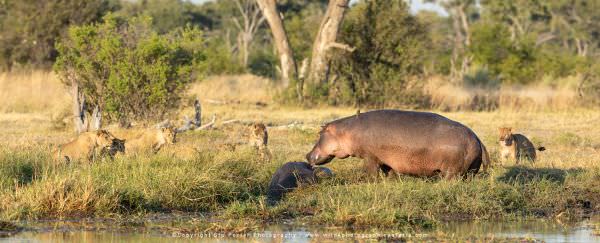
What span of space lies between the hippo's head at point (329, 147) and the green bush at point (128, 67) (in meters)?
5.41

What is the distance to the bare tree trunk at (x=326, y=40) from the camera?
63.8 ft

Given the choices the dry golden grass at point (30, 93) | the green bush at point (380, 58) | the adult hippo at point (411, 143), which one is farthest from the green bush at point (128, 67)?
the green bush at point (380, 58)

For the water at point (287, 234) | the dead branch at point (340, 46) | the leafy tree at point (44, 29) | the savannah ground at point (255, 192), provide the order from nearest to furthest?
the water at point (287, 234) → the savannah ground at point (255, 192) → the dead branch at point (340, 46) → the leafy tree at point (44, 29)

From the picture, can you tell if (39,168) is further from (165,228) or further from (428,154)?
(428,154)

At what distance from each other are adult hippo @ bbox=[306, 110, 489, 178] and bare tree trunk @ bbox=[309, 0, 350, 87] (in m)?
10.9

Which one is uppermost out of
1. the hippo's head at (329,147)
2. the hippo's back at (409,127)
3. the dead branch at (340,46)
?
the dead branch at (340,46)

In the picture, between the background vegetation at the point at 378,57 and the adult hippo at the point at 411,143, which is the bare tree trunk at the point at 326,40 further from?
the adult hippo at the point at 411,143

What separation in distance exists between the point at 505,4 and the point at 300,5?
10.2 metres

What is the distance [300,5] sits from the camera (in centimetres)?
4619

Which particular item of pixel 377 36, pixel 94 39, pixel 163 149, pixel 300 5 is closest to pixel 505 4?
pixel 300 5

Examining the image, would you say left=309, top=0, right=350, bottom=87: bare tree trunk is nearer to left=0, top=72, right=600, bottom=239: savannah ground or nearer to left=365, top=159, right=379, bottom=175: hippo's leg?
left=0, top=72, right=600, bottom=239: savannah ground

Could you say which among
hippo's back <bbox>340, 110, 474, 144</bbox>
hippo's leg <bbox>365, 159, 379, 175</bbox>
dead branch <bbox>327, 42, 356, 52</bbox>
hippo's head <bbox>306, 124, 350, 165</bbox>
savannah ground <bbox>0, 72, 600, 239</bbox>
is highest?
dead branch <bbox>327, 42, 356, 52</bbox>

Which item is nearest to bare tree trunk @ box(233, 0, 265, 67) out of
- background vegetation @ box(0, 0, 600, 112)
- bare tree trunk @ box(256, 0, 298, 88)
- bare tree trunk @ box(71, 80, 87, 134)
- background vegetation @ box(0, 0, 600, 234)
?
background vegetation @ box(0, 0, 600, 112)

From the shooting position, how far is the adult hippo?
8.08m
